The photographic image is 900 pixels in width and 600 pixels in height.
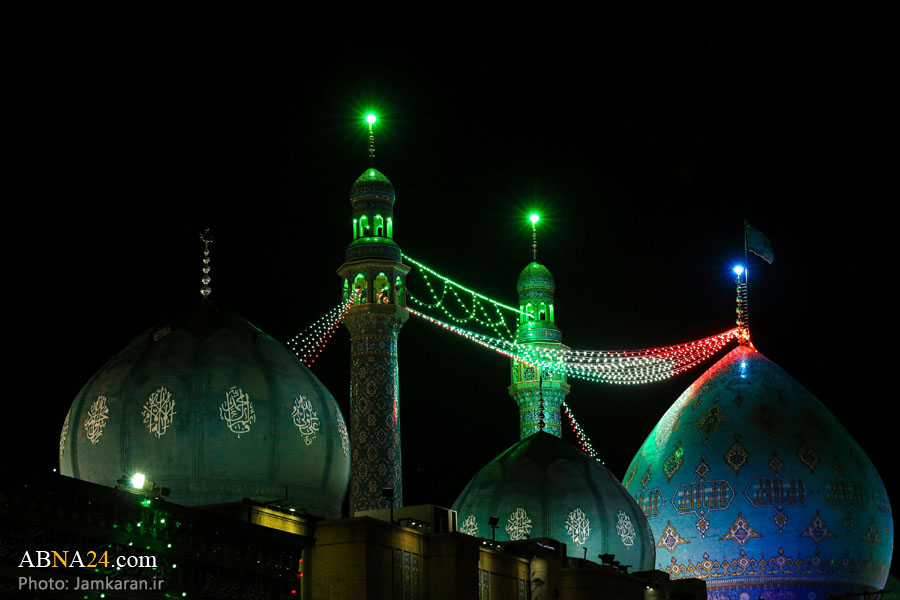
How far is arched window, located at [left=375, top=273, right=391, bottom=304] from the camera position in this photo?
98.2ft

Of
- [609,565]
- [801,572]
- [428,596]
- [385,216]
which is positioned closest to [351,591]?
[428,596]

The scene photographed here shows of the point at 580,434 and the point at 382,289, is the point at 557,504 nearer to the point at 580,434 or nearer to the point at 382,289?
the point at 382,289

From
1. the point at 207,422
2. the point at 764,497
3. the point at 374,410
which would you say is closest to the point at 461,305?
the point at 374,410

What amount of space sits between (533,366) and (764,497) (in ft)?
21.2

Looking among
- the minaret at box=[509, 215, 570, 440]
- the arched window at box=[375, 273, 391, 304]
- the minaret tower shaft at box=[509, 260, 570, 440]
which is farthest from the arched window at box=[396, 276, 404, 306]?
the minaret tower shaft at box=[509, 260, 570, 440]

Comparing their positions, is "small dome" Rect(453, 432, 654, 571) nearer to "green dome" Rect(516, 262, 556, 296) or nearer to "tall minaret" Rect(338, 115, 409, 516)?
"tall minaret" Rect(338, 115, 409, 516)

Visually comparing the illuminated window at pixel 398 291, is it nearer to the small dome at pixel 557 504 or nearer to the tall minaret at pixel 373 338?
the tall minaret at pixel 373 338

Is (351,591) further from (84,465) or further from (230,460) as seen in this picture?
(84,465)

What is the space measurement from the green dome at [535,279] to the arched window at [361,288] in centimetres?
827

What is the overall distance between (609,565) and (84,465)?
411 inches

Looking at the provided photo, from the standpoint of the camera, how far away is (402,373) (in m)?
37.8

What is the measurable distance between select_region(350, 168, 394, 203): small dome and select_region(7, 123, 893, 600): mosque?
47mm

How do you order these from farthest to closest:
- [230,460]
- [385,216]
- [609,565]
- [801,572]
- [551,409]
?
1. [551,409]
2. [801,572]
3. [385,216]
4. [609,565]
5. [230,460]

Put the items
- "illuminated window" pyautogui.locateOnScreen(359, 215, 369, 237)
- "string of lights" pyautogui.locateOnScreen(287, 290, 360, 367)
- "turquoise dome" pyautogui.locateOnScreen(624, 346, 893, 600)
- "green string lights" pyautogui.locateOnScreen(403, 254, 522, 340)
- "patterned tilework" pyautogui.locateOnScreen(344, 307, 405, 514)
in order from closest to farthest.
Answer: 1. "patterned tilework" pyautogui.locateOnScreen(344, 307, 405, 514)
2. "string of lights" pyautogui.locateOnScreen(287, 290, 360, 367)
3. "illuminated window" pyautogui.locateOnScreen(359, 215, 369, 237)
4. "green string lights" pyautogui.locateOnScreen(403, 254, 522, 340)
5. "turquoise dome" pyautogui.locateOnScreen(624, 346, 893, 600)
